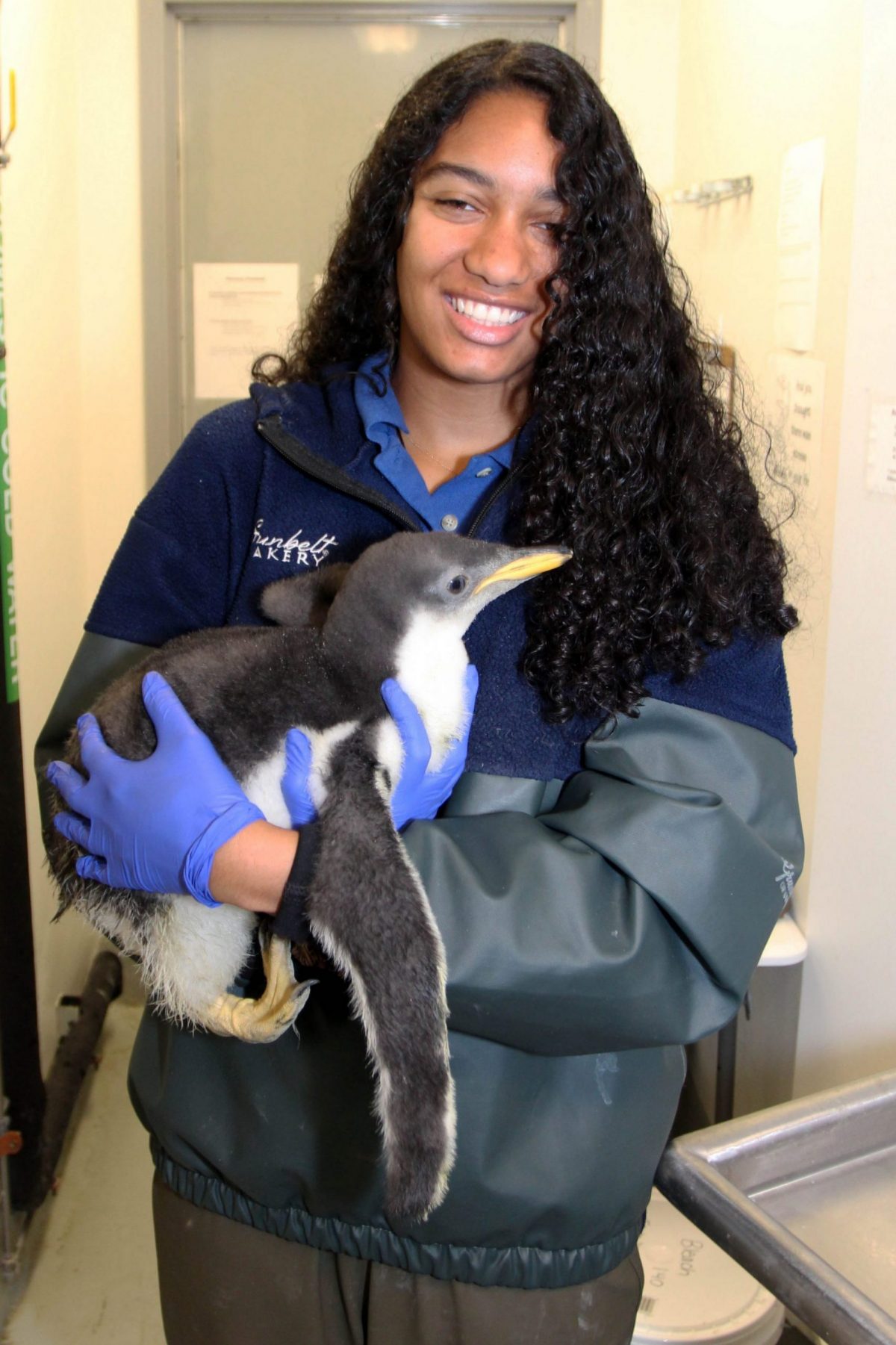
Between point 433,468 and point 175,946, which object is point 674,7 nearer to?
point 433,468

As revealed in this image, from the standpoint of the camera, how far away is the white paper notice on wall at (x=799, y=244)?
215 centimetres

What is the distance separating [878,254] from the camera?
194cm

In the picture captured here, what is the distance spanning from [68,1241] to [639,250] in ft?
7.66

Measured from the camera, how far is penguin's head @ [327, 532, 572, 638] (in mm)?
1194

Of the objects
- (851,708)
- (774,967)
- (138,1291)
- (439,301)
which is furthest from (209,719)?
(138,1291)

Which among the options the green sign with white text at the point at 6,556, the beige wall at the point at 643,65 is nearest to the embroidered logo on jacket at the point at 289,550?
the green sign with white text at the point at 6,556

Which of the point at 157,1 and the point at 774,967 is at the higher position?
the point at 157,1

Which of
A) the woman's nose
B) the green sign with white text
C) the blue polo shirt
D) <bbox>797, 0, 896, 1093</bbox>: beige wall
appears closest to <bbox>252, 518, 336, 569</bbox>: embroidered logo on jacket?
the blue polo shirt

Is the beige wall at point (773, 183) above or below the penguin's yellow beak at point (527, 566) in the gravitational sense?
above

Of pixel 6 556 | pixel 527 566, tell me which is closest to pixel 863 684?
pixel 527 566

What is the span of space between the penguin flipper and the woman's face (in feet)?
1.85

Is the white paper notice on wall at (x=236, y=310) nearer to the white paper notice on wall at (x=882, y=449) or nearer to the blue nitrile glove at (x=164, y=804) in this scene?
the white paper notice on wall at (x=882, y=449)

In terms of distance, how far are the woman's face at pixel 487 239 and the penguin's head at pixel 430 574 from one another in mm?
231

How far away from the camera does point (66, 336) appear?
10.1ft
